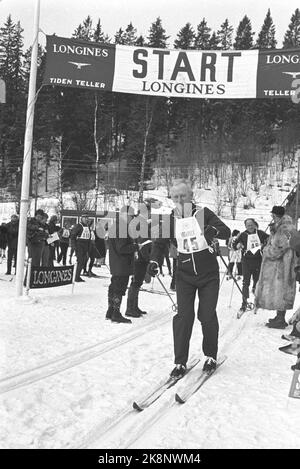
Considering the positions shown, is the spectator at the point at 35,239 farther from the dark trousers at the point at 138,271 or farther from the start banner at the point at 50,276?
the dark trousers at the point at 138,271

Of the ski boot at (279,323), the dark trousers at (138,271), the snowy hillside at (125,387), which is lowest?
the snowy hillside at (125,387)

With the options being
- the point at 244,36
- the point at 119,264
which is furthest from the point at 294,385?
the point at 244,36

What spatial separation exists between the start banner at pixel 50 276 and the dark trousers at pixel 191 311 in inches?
194

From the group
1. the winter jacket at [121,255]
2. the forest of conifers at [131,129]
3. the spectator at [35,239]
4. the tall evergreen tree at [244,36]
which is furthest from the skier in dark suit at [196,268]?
the tall evergreen tree at [244,36]

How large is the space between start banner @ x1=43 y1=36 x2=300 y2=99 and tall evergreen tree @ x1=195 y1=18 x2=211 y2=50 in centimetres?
3930

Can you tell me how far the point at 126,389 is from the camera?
4125 millimetres

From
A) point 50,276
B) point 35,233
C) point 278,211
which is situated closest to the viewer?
point 278,211

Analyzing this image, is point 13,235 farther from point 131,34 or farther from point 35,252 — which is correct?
point 131,34

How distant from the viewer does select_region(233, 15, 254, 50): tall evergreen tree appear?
1872 inches

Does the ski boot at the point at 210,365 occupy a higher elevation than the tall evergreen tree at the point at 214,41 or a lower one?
lower

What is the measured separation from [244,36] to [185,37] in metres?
7.09

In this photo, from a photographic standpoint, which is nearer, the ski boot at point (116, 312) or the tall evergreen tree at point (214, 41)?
the ski boot at point (116, 312)

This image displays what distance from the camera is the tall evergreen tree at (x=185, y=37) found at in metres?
45.8

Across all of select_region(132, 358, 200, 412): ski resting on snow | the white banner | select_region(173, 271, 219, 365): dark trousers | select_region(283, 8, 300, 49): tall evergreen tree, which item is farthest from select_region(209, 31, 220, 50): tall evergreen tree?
select_region(132, 358, 200, 412): ski resting on snow
